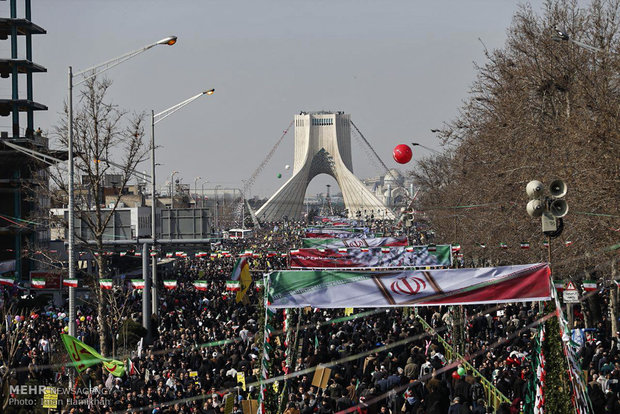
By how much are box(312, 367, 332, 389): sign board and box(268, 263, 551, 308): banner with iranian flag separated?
12.1 ft

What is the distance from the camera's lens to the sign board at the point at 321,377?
15336 millimetres

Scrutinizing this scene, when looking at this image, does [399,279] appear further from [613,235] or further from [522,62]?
[522,62]

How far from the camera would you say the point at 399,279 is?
1179 centimetres

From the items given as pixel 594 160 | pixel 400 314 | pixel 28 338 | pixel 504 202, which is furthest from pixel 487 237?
pixel 28 338

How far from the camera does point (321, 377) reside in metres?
15.4

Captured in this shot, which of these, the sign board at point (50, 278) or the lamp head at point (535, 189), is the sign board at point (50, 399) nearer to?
the lamp head at point (535, 189)

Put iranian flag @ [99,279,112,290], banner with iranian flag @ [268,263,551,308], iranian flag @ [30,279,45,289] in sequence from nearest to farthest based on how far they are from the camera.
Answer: banner with iranian flag @ [268,263,551,308]
iranian flag @ [99,279,112,290]
iranian flag @ [30,279,45,289]

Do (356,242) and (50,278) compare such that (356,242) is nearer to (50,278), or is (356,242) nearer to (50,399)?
(50,278)

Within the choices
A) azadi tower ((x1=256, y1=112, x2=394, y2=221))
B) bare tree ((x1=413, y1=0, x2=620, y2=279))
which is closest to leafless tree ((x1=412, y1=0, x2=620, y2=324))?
bare tree ((x1=413, y1=0, x2=620, y2=279))

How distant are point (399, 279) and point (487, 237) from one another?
22.8 m

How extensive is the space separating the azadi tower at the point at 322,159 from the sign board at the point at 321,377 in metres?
152

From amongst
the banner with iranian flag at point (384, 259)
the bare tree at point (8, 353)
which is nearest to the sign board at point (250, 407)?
the bare tree at point (8, 353)

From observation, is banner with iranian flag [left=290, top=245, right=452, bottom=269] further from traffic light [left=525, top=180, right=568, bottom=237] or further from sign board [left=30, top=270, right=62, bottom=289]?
sign board [left=30, top=270, right=62, bottom=289]

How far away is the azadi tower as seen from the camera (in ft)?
558
